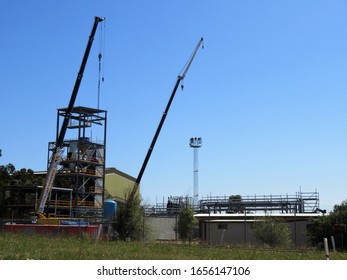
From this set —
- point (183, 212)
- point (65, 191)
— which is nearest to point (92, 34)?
point (183, 212)

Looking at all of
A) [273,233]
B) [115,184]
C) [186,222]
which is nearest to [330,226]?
→ [273,233]

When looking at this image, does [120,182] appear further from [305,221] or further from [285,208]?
[305,221]

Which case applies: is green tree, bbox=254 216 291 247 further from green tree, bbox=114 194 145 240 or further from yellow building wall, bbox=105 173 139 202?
yellow building wall, bbox=105 173 139 202

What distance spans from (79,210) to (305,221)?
32.8 m

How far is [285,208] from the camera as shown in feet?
220

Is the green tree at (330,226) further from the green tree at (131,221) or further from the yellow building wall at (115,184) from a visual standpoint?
the yellow building wall at (115,184)

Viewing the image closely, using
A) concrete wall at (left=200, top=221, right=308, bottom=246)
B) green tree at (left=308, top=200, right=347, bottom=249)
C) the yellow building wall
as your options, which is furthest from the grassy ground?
the yellow building wall

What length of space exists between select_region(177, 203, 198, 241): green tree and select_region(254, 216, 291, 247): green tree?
34.0 feet

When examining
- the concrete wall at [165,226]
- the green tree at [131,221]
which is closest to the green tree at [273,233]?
the green tree at [131,221]

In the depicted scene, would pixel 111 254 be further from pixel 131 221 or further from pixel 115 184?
pixel 115 184

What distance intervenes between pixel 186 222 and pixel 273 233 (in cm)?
1184

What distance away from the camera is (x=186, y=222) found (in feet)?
148

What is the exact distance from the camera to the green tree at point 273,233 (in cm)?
3466
